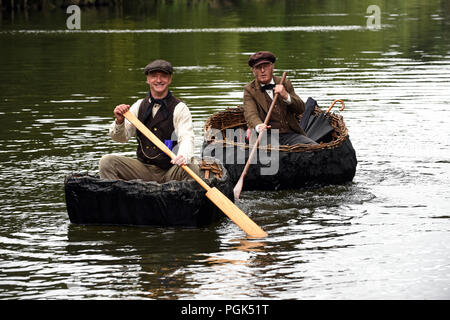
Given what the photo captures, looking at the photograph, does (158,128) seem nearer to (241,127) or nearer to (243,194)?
(243,194)

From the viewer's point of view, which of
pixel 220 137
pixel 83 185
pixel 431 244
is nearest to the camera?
pixel 431 244

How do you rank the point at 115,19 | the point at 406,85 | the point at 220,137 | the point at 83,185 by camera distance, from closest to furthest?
the point at 83,185, the point at 220,137, the point at 406,85, the point at 115,19

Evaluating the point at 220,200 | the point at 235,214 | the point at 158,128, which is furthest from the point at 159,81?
the point at 235,214

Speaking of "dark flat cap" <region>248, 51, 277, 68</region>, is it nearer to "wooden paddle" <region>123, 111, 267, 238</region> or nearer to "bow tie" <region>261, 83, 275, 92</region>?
"bow tie" <region>261, 83, 275, 92</region>

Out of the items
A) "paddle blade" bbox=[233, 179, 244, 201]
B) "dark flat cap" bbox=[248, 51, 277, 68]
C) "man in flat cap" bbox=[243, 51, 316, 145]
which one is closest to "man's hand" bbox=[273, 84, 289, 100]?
"man in flat cap" bbox=[243, 51, 316, 145]

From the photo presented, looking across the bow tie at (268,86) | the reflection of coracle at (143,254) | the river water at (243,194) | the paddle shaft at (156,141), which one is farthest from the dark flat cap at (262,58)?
the reflection of coracle at (143,254)

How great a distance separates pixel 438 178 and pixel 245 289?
4.39m

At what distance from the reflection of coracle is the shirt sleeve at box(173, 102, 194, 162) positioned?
0.75 m

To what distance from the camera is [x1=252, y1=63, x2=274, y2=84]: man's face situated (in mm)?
10406

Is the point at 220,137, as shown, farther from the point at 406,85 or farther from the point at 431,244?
the point at 406,85

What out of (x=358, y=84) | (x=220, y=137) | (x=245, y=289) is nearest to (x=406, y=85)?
(x=358, y=84)

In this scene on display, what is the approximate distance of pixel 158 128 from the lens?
9016 millimetres

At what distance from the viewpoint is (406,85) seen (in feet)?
62.3
